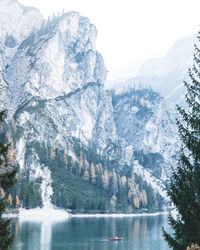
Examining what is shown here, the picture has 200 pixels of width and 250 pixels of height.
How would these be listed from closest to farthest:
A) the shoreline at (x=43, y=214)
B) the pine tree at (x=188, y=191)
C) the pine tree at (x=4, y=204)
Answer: the pine tree at (x=4, y=204)
the pine tree at (x=188, y=191)
the shoreline at (x=43, y=214)

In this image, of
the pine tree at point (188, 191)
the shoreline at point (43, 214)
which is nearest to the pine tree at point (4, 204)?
the pine tree at point (188, 191)

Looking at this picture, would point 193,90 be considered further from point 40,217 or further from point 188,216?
point 40,217

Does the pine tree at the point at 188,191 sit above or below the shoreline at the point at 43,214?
above

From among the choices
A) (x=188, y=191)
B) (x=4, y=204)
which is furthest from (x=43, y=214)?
(x=4, y=204)

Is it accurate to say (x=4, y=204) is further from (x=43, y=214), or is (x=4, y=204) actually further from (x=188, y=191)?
(x=43, y=214)

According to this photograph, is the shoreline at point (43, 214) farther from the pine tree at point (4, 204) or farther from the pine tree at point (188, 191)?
the pine tree at point (188, 191)

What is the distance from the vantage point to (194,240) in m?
19.3

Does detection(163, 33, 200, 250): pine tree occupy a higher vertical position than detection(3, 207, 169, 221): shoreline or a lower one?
higher

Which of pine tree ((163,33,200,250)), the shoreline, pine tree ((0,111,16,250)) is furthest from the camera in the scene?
the shoreline

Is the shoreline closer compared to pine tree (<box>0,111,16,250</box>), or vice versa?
pine tree (<box>0,111,16,250</box>)

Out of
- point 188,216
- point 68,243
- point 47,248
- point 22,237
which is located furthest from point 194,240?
point 22,237

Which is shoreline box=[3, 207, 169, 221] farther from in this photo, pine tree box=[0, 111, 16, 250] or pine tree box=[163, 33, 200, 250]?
pine tree box=[163, 33, 200, 250]

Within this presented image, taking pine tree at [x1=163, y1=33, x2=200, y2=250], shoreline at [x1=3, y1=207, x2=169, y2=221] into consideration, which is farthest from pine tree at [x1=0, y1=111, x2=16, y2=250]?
shoreline at [x1=3, y1=207, x2=169, y2=221]

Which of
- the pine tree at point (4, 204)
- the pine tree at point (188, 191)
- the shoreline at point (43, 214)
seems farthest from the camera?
the shoreline at point (43, 214)
